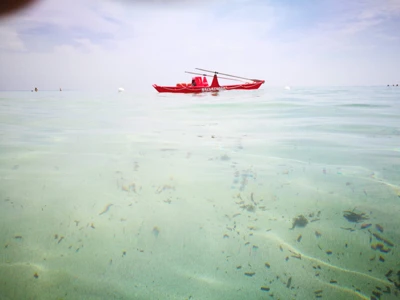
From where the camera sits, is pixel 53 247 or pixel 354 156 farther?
pixel 354 156

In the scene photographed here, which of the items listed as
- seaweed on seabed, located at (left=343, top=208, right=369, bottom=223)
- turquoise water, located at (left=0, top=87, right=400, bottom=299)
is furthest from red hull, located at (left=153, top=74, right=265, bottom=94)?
seaweed on seabed, located at (left=343, top=208, right=369, bottom=223)

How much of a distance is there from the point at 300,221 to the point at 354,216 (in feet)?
1.70

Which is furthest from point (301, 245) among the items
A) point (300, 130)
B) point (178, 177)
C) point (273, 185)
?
point (300, 130)

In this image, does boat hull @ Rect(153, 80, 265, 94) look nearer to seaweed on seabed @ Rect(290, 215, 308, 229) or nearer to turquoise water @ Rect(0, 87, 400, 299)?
turquoise water @ Rect(0, 87, 400, 299)

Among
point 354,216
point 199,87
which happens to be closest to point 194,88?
point 199,87

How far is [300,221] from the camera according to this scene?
206cm

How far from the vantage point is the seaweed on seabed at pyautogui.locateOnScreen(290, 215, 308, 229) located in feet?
6.60

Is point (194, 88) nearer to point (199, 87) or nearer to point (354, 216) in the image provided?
point (199, 87)

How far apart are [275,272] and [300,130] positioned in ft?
17.6

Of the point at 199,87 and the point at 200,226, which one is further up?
the point at 199,87

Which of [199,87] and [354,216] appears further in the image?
[199,87]

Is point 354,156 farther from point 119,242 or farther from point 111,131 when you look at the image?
point 111,131

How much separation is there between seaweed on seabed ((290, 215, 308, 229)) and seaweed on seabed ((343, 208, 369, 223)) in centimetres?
39

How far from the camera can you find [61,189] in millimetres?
2670
